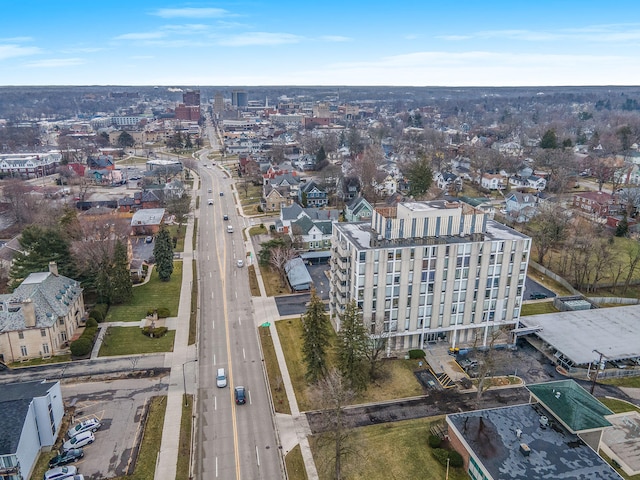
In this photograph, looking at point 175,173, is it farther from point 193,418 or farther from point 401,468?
point 401,468

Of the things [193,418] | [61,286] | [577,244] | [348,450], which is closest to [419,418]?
[348,450]

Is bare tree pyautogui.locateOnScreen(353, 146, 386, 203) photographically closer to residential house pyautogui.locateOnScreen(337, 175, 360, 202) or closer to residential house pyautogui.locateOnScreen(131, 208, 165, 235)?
residential house pyautogui.locateOnScreen(337, 175, 360, 202)

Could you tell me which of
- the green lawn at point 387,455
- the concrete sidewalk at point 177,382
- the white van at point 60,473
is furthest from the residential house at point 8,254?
the green lawn at point 387,455

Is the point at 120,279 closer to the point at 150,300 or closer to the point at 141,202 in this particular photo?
the point at 150,300

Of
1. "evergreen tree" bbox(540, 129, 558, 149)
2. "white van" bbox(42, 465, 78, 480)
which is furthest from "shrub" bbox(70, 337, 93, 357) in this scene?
"evergreen tree" bbox(540, 129, 558, 149)

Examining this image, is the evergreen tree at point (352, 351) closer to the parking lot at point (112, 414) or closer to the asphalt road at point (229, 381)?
the asphalt road at point (229, 381)

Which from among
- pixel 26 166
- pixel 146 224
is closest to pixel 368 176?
pixel 146 224
